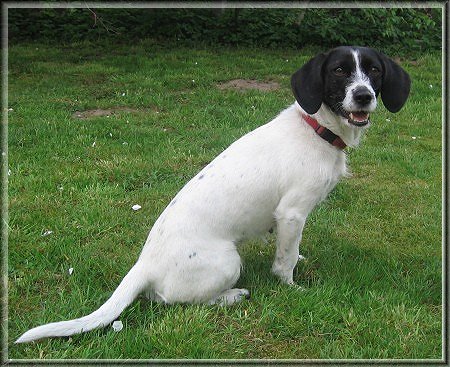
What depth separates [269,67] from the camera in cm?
978

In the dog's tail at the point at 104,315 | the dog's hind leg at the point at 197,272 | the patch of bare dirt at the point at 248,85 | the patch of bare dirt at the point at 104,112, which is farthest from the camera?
the patch of bare dirt at the point at 248,85

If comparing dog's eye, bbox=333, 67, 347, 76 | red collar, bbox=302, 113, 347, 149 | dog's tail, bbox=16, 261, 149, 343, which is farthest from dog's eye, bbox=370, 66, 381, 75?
dog's tail, bbox=16, 261, 149, 343

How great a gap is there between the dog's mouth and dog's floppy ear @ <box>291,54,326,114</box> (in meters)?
0.20

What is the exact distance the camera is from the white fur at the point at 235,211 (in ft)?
10.7

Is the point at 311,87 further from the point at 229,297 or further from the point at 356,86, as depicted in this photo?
the point at 229,297

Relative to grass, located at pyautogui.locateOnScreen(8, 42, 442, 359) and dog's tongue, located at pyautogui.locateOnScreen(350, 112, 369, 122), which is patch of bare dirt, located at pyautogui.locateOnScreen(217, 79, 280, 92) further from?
dog's tongue, located at pyautogui.locateOnScreen(350, 112, 369, 122)

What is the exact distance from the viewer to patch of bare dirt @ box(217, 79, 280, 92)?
8727 millimetres

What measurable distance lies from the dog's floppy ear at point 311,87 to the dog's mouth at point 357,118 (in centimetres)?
20

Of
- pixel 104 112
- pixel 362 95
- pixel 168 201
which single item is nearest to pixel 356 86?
pixel 362 95

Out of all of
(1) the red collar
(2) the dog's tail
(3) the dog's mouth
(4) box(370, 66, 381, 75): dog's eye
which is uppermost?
(4) box(370, 66, 381, 75): dog's eye

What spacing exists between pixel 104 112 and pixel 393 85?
4.92m

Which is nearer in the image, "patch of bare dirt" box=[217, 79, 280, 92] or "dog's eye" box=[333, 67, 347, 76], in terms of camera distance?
"dog's eye" box=[333, 67, 347, 76]

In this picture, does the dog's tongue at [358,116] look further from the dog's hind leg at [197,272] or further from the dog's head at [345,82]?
the dog's hind leg at [197,272]

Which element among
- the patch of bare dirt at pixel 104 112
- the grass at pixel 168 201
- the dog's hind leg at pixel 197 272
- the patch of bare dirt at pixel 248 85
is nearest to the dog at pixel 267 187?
the dog's hind leg at pixel 197 272
